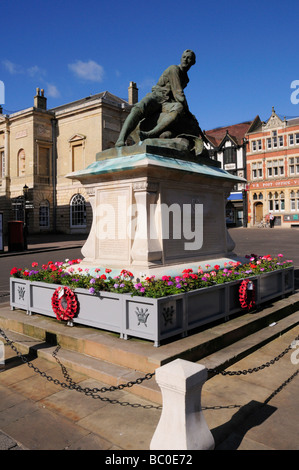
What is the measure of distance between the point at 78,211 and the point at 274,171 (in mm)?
26845

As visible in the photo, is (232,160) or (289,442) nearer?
(289,442)

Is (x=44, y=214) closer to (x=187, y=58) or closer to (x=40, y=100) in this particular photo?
(x=40, y=100)

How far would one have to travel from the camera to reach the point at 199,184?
6961 mm

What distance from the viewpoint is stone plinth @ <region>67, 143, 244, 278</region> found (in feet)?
19.4

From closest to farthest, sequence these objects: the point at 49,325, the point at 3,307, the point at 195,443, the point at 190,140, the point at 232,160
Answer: the point at 195,443 < the point at 49,325 < the point at 3,307 < the point at 190,140 < the point at 232,160

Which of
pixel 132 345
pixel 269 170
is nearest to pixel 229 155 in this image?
pixel 269 170

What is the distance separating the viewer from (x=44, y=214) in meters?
37.1

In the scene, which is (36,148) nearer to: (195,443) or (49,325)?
(49,325)

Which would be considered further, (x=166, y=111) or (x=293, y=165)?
(x=293, y=165)

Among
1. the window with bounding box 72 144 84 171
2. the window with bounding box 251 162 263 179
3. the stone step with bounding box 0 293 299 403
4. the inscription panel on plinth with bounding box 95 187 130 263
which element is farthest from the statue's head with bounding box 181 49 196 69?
the window with bounding box 251 162 263 179

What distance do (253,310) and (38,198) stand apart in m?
33.2

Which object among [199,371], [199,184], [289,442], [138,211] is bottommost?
[289,442]

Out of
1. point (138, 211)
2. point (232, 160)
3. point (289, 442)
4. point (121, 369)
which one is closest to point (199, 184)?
point (138, 211)

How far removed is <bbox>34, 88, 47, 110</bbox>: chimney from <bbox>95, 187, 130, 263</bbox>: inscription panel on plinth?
35.5m
